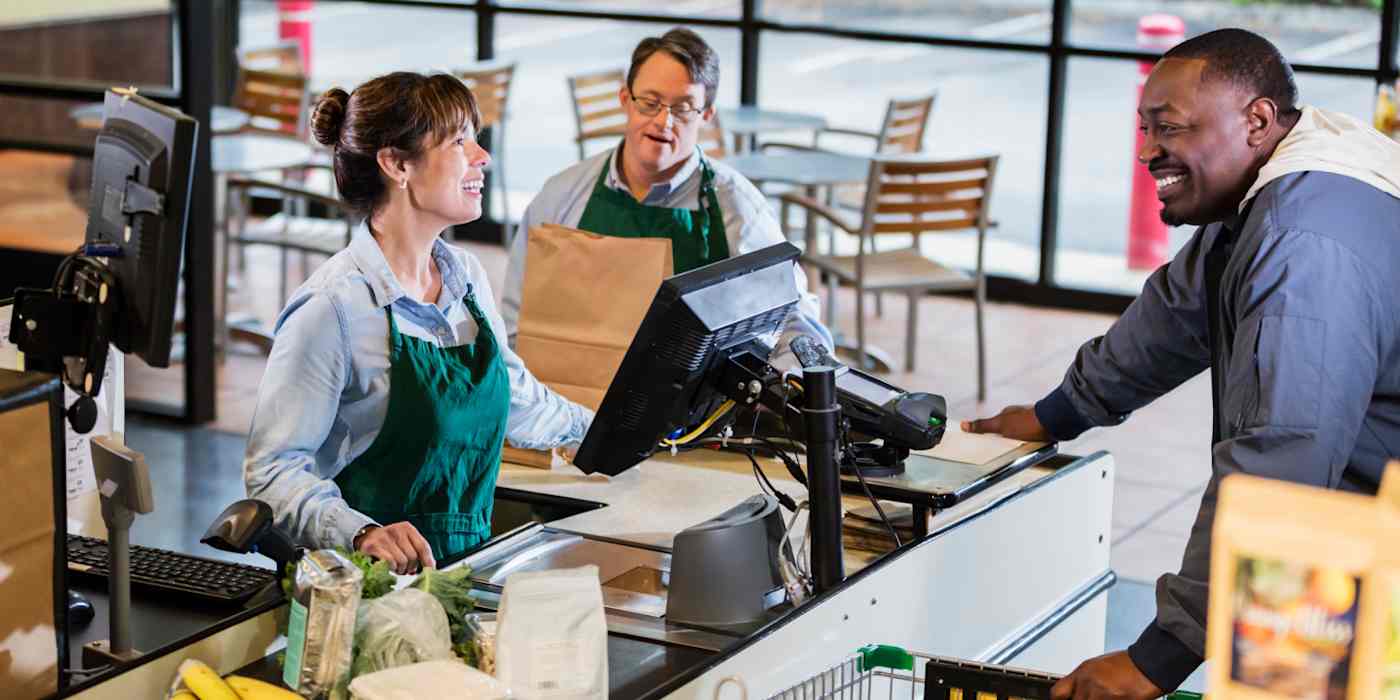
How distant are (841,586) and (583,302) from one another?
3.39 ft

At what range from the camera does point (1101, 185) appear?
827cm

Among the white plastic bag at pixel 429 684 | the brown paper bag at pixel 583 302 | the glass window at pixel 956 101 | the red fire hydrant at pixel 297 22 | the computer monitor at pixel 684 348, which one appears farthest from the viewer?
the red fire hydrant at pixel 297 22

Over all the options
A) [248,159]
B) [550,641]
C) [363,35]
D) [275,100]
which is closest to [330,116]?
[550,641]

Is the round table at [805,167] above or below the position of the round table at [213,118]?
below

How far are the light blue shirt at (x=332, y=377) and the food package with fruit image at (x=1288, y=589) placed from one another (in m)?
1.47

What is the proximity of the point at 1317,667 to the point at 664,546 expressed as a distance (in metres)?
1.58

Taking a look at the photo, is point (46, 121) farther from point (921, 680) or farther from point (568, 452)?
point (921, 680)

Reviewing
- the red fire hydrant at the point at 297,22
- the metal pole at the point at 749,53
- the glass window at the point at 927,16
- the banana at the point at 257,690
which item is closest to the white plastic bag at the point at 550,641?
the banana at the point at 257,690

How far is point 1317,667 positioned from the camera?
1.25m

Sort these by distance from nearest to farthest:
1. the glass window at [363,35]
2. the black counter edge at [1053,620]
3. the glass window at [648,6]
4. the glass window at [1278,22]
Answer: the black counter edge at [1053,620]
the glass window at [1278,22]
the glass window at [648,6]
the glass window at [363,35]

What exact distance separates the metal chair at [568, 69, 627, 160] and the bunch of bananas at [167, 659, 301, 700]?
565 cm

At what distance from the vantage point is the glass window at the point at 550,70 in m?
8.82

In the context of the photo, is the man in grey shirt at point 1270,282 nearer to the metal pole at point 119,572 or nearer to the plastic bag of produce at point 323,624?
the plastic bag of produce at point 323,624

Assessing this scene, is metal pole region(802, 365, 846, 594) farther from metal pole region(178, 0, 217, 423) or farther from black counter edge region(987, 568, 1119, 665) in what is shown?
metal pole region(178, 0, 217, 423)
